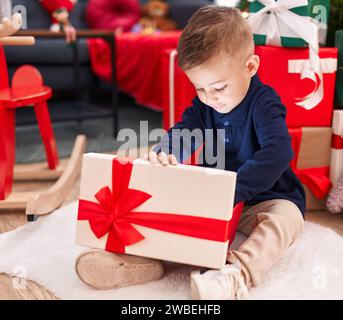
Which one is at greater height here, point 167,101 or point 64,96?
point 167,101

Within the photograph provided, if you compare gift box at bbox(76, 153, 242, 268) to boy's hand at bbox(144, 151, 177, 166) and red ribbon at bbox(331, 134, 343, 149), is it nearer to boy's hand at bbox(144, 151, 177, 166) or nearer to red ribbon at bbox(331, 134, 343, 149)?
boy's hand at bbox(144, 151, 177, 166)

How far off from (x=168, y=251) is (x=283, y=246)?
0.23m

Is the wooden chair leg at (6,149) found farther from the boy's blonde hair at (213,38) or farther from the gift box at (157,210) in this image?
the boy's blonde hair at (213,38)

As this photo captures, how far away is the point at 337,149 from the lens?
1139 mm

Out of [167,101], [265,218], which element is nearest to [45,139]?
[167,101]

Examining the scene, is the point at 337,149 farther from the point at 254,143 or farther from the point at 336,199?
the point at 254,143

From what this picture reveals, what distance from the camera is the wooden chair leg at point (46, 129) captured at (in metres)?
1.40

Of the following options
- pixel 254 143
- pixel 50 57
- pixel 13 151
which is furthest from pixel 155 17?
pixel 254 143

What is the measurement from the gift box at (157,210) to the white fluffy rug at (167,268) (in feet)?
0.23

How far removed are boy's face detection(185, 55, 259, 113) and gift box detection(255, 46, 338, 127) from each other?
9.7 inches

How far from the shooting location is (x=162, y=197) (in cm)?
76

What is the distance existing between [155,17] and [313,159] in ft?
6.96

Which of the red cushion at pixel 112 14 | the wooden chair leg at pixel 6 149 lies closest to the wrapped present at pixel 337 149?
the wooden chair leg at pixel 6 149

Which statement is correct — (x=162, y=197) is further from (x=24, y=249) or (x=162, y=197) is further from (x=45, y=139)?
(x=45, y=139)
